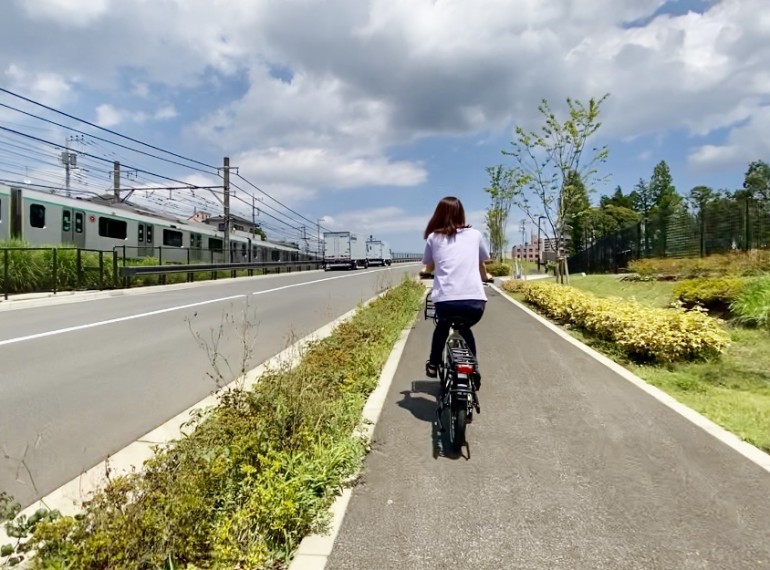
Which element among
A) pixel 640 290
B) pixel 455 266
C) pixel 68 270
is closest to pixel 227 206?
pixel 68 270

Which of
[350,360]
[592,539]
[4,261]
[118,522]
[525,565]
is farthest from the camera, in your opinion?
[4,261]

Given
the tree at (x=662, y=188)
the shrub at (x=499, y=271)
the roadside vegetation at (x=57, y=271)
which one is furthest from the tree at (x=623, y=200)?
the roadside vegetation at (x=57, y=271)

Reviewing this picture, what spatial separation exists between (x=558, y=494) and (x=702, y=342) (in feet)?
15.4

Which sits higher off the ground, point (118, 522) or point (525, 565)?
point (118, 522)

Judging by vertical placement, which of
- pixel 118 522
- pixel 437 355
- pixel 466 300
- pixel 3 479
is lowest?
pixel 3 479

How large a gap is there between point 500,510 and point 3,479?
3366 mm

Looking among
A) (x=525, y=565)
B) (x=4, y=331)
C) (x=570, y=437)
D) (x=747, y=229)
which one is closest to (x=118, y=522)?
(x=525, y=565)

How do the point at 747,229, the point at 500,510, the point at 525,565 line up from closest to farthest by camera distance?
the point at 525,565 < the point at 500,510 < the point at 747,229

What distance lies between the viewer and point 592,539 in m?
2.71

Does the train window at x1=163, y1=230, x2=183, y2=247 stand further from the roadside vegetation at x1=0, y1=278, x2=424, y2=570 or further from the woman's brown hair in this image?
the woman's brown hair

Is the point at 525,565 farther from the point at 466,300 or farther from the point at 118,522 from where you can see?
the point at 466,300

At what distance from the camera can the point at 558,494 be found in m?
3.20

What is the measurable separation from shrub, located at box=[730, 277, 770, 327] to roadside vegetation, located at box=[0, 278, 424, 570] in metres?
7.42

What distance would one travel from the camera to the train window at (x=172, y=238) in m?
28.7
